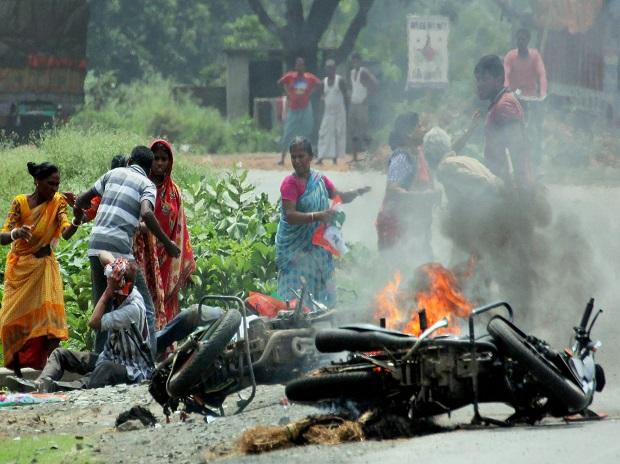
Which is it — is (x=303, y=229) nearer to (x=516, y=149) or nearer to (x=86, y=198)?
(x=86, y=198)

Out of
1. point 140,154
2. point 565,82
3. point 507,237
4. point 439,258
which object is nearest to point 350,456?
point 140,154

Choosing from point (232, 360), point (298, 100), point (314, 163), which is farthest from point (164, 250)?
point (314, 163)

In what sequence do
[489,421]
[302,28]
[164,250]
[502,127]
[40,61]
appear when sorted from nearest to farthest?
[489,421] → [164,250] → [502,127] → [40,61] → [302,28]

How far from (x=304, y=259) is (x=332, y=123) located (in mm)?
17062

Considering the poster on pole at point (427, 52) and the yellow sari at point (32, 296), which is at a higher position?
the poster on pole at point (427, 52)

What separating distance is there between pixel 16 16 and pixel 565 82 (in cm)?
1139

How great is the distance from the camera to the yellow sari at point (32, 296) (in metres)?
12.2

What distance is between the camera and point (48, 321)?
12250mm

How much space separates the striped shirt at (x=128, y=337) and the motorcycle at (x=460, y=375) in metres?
2.39

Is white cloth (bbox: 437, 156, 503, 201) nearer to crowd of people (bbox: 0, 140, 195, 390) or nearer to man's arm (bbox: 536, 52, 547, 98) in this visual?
crowd of people (bbox: 0, 140, 195, 390)

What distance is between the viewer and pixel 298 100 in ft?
94.8

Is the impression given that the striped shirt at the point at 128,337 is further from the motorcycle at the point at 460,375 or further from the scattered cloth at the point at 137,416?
the motorcycle at the point at 460,375

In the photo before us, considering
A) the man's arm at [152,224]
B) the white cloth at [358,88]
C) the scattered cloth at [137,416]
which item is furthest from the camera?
the white cloth at [358,88]

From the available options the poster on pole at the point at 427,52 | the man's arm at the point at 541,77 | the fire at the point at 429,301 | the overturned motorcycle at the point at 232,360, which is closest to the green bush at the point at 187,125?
the poster on pole at the point at 427,52
